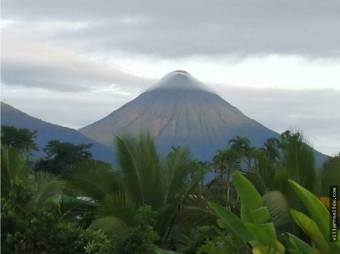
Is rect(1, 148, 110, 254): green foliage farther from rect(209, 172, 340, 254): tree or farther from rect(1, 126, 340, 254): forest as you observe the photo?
rect(209, 172, 340, 254): tree

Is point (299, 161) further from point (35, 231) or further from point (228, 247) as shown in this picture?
point (35, 231)

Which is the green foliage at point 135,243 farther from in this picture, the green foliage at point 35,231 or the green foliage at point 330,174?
the green foliage at point 330,174

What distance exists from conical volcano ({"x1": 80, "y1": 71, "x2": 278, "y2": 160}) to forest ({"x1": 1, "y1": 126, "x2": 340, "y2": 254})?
8904 centimetres

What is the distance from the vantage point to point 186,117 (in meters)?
141

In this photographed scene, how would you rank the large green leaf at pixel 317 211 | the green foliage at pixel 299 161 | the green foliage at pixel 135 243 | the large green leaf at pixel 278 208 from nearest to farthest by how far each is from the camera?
the large green leaf at pixel 317 211
the green foliage at pixel 135 243
the large green leaf at pixel 278 208
the green foliage at pixel 299 161

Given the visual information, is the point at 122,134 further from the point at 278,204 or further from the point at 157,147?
the point at 278,204

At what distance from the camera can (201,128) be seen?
484ft

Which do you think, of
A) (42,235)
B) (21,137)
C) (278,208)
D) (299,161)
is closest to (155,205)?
(299,161)

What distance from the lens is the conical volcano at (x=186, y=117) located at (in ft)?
377

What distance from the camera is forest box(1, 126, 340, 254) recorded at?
336 inches

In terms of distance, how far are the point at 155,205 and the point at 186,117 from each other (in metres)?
127

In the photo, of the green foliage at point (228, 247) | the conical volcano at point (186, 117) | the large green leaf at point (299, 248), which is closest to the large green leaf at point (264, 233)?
the large green leaf at point (299, 248)

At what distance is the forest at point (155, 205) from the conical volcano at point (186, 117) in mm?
89035

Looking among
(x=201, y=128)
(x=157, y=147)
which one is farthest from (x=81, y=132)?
(x=157, y=147)
